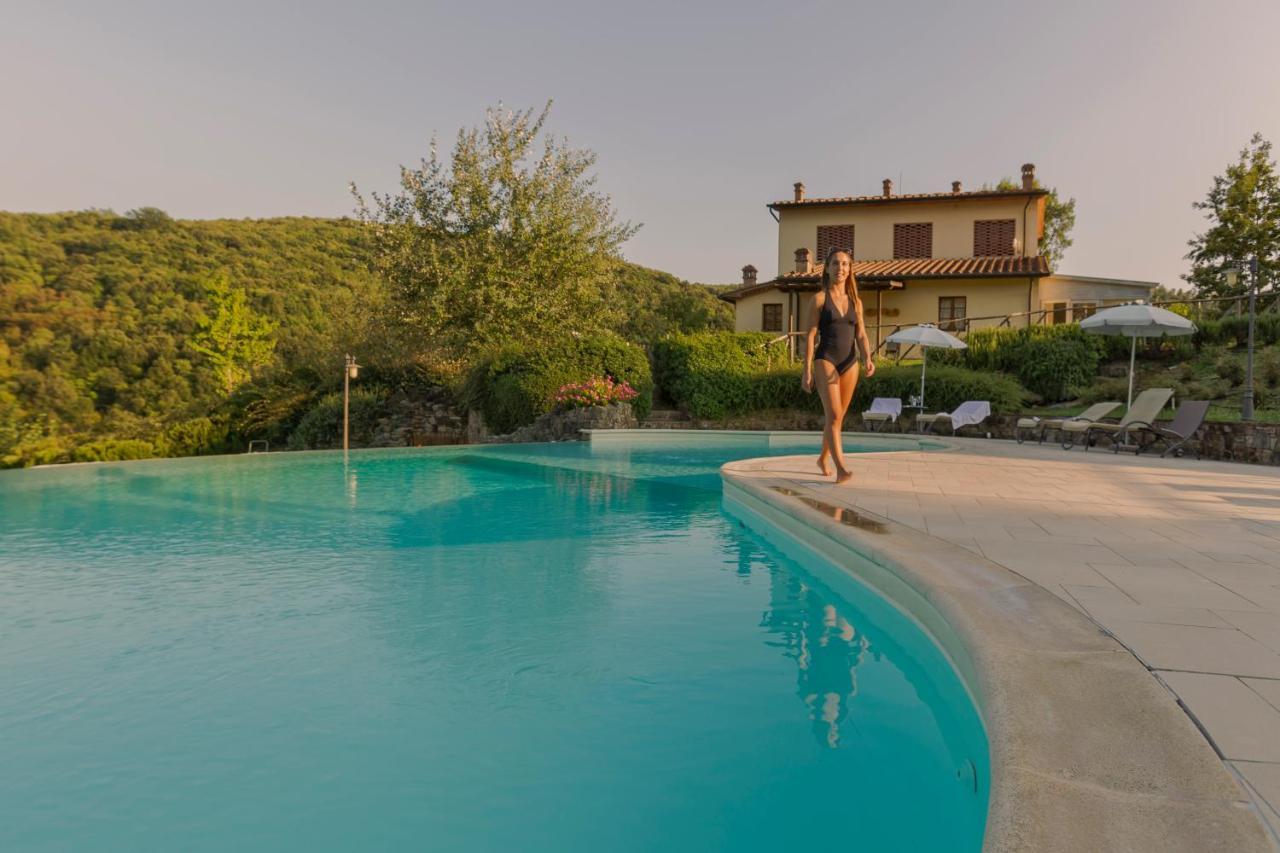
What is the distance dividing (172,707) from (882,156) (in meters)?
31.9

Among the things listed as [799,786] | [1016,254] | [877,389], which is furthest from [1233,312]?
[799,786]

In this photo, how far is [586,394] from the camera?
17.1 m

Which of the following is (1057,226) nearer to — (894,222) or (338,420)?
(894,222)

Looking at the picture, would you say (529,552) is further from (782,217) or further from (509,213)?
(782,217)

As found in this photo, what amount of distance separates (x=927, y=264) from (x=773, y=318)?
5.91m

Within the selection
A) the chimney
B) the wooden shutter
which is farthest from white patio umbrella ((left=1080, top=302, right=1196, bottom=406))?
the wooden shutter

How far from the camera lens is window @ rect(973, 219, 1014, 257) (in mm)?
27656

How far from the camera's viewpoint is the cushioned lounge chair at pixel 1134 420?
37.1 ft

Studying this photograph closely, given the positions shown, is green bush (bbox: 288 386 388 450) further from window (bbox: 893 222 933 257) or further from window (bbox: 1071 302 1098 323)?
window (bbox: 1071 302 1098 323)

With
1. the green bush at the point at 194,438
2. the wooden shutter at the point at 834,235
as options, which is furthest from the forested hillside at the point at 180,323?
the wooden shutter at the point at 834,235

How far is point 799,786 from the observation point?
236 cm

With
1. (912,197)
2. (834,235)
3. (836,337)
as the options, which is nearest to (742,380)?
(836,337)

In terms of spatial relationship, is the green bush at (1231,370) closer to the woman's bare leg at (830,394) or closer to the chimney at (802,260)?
the woman's bare leg at (830,394)

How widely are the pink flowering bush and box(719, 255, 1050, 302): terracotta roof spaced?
11.1 m
